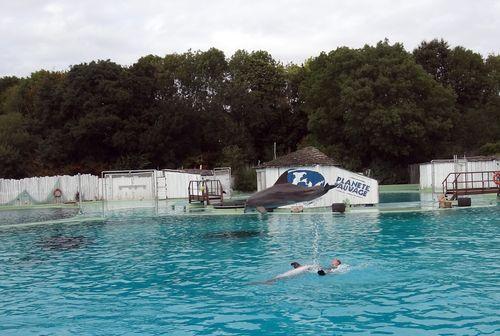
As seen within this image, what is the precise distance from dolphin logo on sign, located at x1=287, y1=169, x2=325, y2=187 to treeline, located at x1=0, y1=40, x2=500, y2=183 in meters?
23.1

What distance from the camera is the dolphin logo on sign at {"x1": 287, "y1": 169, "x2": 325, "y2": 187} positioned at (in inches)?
1131

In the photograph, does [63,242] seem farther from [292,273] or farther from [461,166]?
[461,166]

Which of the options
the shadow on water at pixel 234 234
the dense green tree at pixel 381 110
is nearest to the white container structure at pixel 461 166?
the dense green tree at pixel 381 110

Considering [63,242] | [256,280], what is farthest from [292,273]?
[63,242]

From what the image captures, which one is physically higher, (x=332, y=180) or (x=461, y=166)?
(x=461, y=166)

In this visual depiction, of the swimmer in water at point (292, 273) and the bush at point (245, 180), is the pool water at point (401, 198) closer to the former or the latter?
the bush at point (245, 180)

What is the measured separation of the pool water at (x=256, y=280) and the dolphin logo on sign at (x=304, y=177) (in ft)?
20.3

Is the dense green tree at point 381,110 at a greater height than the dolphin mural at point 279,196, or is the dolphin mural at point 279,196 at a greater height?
the dense green tree at point 381,110

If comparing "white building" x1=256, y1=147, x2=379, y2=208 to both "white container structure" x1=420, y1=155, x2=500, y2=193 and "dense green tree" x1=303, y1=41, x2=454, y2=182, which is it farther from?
"dense green tree" x1=303, y1=41, x2=454, y2=182

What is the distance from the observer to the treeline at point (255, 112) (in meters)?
52.2

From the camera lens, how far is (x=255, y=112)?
60.9 meters

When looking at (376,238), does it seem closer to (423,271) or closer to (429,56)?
(423,271)

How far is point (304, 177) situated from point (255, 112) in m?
32.8

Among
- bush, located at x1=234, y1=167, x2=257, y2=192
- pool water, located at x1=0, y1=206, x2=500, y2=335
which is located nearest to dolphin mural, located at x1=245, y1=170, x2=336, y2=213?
pool water, located at x1=0, y1=206, x2=500, y2=335
